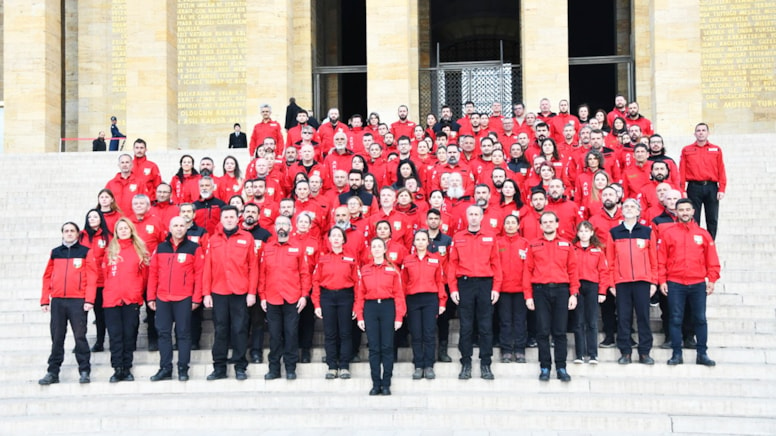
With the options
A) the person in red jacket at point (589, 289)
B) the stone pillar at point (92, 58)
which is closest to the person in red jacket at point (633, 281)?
the person in red jacket at point (589, 289)

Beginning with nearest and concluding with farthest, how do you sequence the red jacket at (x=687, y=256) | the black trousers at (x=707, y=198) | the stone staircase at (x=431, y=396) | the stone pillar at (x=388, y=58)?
the stone staircase at (x=431, y=396), the red jacket at (x=687, y=256), the black trousers at (x=707, y=198), the stone pillar at (x=388, y=58)

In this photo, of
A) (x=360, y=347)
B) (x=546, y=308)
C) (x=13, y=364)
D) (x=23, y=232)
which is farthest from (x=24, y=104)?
(x=546, y=308)

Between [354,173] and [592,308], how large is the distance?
3426 millimetres

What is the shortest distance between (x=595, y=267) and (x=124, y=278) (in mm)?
5379

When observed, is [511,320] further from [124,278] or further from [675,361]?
[124,278]

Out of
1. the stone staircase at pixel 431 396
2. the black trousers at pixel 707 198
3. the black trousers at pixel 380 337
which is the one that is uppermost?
the black trousers at pixel 707 198

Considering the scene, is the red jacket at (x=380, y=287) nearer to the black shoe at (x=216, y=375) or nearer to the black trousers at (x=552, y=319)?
the black trousers at (x=552, y=319)

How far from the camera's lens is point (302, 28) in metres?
22.8

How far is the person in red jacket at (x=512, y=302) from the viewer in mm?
9805

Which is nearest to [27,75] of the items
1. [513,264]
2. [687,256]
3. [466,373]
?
[513,264]

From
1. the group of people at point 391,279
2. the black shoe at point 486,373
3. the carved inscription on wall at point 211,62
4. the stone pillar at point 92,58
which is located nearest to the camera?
the black shoe at point 486,373

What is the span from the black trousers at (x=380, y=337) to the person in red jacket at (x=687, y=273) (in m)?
3.07

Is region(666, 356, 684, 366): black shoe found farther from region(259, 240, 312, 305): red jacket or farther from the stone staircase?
region(259, 240, 312, 305): red jacket

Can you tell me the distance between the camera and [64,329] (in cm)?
979
